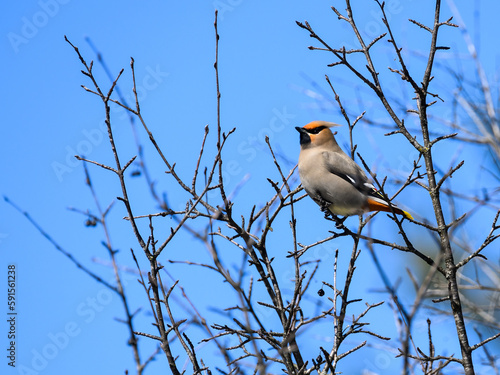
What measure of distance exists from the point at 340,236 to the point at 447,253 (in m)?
0.71

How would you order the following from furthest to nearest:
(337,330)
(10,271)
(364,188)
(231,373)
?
1. (10,271)
2. (364,188)
3. (337,330)
4. (231,373)

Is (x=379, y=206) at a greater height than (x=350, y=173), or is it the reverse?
(x=350, y=173)

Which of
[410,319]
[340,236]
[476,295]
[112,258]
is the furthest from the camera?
[476,295]

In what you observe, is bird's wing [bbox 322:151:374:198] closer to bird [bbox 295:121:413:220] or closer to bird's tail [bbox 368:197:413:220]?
bird [bbox 295:121:413:220]

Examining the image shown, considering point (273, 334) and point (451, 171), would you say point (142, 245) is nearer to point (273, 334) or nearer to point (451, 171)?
point (273, 334)

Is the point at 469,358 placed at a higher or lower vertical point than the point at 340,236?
lower

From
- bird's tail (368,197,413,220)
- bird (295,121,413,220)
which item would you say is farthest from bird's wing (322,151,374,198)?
bird's tail (368,197,413,220)

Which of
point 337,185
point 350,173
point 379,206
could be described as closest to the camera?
point 379,206

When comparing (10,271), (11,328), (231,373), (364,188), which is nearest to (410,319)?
(231,373)

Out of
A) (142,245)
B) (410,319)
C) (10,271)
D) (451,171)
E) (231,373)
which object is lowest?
(410,319)

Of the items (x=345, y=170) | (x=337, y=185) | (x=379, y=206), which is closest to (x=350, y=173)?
(x=345, y=170)

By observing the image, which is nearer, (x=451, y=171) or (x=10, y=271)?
(x=451, y=171)

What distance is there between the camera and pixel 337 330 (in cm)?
349

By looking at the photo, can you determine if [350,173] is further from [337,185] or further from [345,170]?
[337,185]
